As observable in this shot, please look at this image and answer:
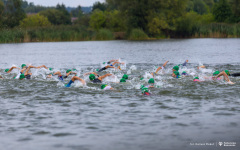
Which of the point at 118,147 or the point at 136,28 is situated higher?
the point at 136,28

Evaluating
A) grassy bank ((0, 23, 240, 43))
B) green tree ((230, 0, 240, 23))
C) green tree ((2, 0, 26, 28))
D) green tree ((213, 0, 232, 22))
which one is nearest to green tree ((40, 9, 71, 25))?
green tree ((2, 0, 26, 28))

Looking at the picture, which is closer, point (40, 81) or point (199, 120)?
point (199, 120)

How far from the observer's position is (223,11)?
88812mm

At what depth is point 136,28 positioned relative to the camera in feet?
234

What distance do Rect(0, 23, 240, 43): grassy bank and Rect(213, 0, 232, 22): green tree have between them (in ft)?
67.3

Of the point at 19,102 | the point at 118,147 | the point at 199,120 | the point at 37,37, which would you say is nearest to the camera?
the point at 118,147

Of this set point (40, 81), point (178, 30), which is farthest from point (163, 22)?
point (40, 81)

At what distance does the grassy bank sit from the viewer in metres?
53.6

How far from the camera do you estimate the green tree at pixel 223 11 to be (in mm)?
87000

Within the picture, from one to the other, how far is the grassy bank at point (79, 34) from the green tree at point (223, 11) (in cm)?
2050

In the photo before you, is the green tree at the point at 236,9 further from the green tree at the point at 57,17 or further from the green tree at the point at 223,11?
the green tree at the point at 57,17

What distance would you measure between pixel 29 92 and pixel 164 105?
5879 mm

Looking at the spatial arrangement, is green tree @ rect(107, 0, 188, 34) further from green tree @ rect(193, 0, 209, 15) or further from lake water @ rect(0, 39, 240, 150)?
green tree @ rect(193, 0, 209, 15)

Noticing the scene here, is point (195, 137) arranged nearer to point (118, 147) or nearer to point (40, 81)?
point (118, 147)
